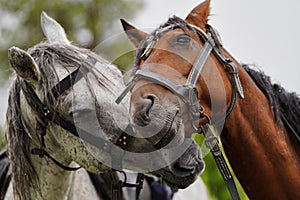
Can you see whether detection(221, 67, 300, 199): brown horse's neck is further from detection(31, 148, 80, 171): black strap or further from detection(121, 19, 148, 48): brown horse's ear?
detection(31, 148, 80, 171): black strap

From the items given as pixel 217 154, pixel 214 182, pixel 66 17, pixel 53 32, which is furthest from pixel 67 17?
pixel 217 154

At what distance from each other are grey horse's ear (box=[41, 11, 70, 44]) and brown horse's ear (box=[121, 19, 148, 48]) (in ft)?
1.51

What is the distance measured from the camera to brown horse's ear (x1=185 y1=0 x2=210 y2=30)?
11.7 feet

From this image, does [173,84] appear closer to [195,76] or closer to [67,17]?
[195,76]

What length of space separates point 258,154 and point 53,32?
1617mm

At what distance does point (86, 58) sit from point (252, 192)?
128 cm

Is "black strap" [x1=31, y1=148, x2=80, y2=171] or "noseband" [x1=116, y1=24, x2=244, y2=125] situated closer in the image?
"noseband" [x1=116, y1=24, x2=244, y2=125]

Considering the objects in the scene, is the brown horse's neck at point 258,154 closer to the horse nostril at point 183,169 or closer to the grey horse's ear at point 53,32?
the horse nostril at point 183,169

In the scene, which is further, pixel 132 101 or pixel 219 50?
pixel 219 50

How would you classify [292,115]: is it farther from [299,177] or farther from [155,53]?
[155,53]

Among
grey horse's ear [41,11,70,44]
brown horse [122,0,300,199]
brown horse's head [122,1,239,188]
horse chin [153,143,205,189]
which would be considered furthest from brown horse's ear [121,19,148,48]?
horse chin [153,143,205,189]

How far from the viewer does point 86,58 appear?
3.64 m

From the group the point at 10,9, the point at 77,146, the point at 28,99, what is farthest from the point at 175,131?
the point at 10,9

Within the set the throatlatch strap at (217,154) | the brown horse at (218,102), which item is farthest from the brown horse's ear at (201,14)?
A: the throatlatch strap at (217,154)
